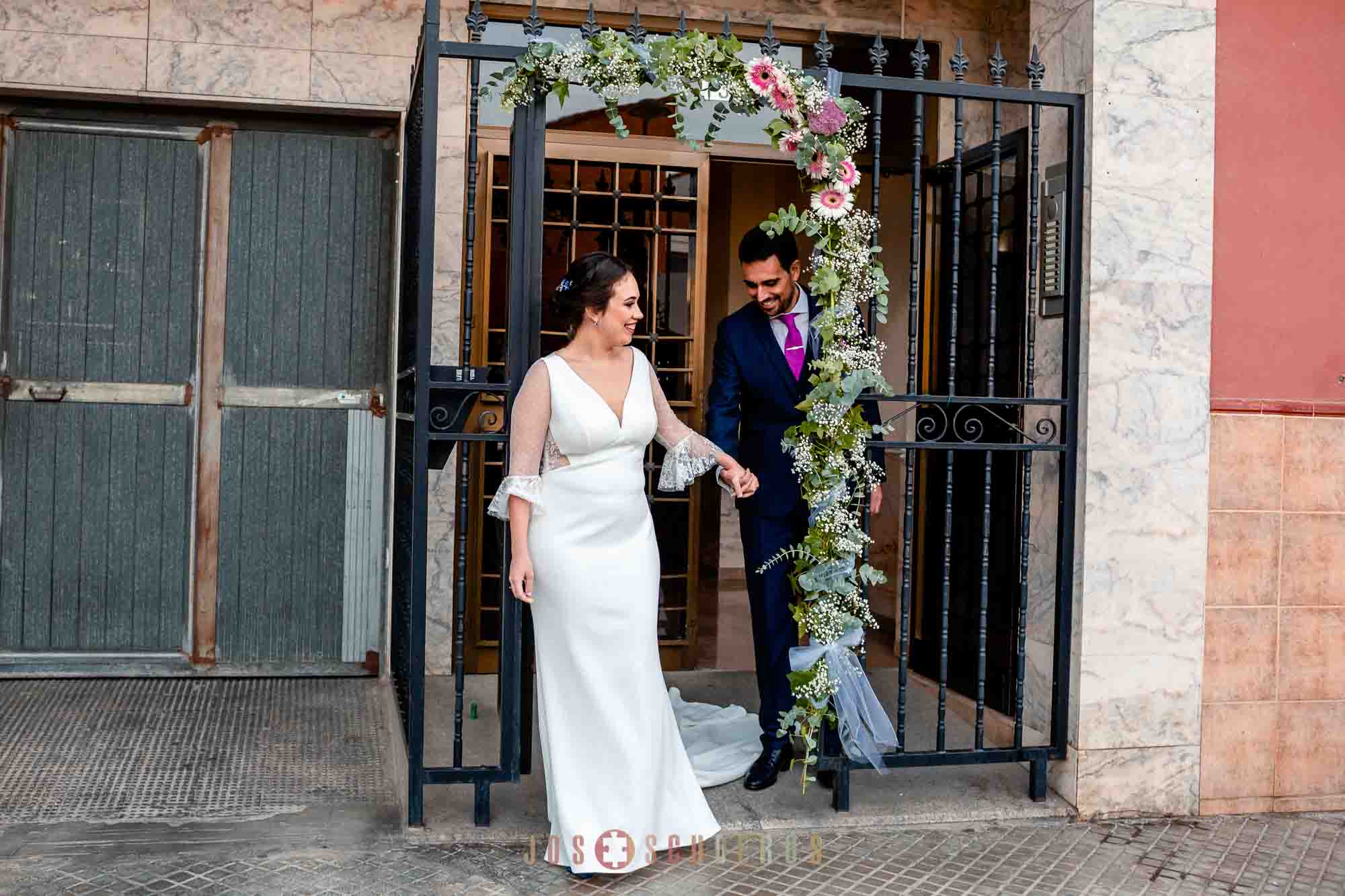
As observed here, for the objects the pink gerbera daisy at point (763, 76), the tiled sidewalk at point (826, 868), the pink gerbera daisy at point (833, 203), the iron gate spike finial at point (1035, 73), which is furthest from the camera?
the iron gate spike finial at point (1035, 73)

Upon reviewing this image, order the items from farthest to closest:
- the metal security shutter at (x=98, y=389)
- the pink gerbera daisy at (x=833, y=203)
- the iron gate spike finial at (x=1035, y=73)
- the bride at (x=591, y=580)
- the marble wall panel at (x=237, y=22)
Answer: the metal security shutter at (x=98, y=389) < the marble wall panel at (x=237, y=22) < the iron gate spike finial at (x=1035, y=73) < the pink gerbera daisy at (x=833, y=203) < the bride at (x=591, y=580)

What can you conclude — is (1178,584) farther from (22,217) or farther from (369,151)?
(22,217)

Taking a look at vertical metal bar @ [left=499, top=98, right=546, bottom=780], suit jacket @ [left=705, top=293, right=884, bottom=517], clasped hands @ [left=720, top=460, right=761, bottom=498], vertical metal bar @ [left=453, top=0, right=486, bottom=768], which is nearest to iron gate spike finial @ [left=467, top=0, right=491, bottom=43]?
vertical metal bar @ [left=453, top=0, right=486, bottom=768]

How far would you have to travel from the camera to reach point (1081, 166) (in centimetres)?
428

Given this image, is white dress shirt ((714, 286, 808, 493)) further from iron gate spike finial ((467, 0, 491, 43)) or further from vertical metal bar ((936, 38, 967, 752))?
iron gate spike finial ((467, 0, 491, 43))

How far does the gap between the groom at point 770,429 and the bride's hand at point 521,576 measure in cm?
100

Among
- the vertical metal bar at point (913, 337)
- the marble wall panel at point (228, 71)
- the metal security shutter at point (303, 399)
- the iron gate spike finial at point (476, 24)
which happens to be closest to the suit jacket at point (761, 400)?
the vertical metal bar at point (913, 337)

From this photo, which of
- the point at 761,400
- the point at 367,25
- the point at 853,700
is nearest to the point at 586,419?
the point at 761,400

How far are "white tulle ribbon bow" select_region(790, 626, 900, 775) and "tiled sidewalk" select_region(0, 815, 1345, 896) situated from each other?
281 millimetres

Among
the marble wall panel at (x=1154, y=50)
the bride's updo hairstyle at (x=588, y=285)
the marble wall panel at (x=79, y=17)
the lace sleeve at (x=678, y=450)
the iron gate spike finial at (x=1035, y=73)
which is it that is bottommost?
the lace sleeve at (x=678, y=450)

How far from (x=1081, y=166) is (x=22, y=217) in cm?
455

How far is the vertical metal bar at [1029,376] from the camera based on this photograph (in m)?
4.18

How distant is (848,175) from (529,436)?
4.51 feet

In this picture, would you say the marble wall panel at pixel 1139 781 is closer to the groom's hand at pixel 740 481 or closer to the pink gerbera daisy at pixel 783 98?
the groom's hand at pixel 740 481
